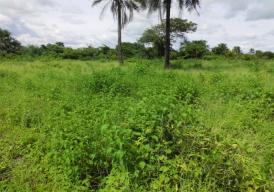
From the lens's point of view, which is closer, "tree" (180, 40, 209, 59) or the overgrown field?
the overgrown field

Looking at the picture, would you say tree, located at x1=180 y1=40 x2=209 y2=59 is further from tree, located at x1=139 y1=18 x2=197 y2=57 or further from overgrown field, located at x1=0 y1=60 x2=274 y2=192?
overgrown field, located at x1=0 y1=60 x2=274 y2=192

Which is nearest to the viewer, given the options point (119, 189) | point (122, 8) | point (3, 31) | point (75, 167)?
point (119, 189)

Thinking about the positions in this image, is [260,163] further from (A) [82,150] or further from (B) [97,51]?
(B) [97,51]

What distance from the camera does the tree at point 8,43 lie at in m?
41.8

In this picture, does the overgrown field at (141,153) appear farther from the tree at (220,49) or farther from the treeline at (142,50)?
the tree at (220,49)

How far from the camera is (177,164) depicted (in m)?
3.19

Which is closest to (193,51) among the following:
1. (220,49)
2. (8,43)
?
(220,49)

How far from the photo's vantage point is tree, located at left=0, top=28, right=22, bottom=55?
41831 millimetres

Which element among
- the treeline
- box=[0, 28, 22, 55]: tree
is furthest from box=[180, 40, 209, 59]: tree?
box=[0, 28, 22, 55]: tree

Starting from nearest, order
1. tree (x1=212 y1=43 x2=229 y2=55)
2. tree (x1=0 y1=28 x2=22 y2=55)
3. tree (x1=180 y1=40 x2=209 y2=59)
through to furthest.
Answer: tree (x1=180 y1=40 x2=209 y2=59) → tree (x1=212 y1=43 x2=229 y2=55) → tree (x1=0 y1=28 x2=22 y2=55)

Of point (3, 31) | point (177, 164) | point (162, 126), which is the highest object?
point (3, 31)

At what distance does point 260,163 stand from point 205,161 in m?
0.71

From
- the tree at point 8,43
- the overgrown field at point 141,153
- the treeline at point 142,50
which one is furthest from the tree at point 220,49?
the overgrown field at point 141,153

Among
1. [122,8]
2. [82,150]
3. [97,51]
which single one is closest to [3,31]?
[97,51]
